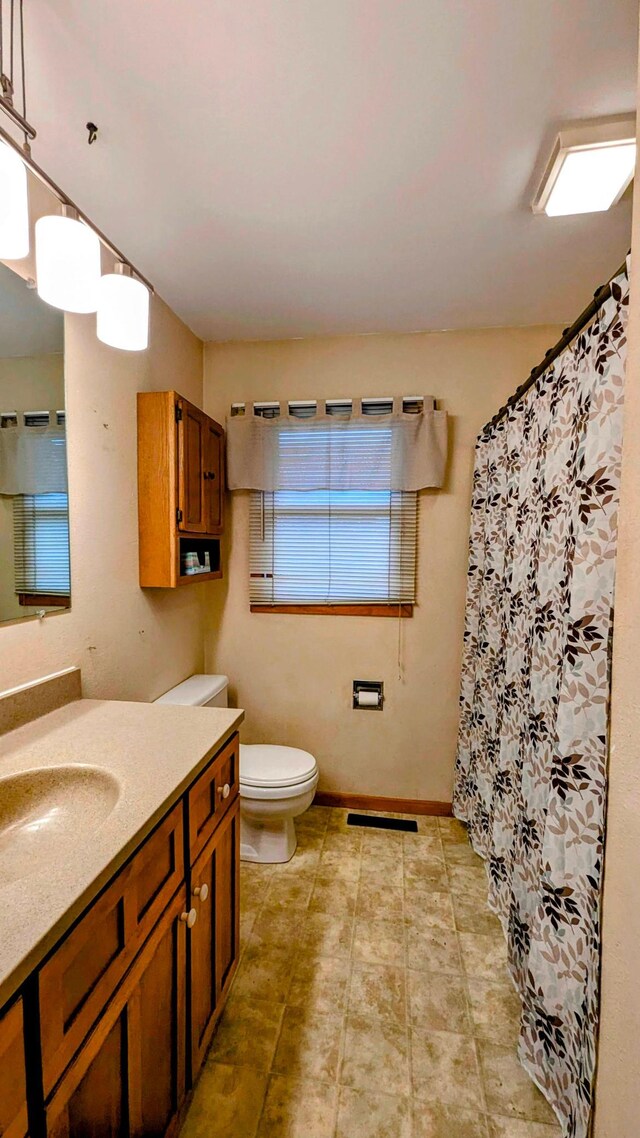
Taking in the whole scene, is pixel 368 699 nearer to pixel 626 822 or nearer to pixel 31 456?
pixel 626 822

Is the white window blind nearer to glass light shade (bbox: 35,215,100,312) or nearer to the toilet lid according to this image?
glass light shade (bbox: 35,215,100,312)

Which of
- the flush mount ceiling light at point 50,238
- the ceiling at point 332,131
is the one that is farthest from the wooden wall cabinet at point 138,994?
the ceiling at point 332,131

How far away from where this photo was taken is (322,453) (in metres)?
2.29

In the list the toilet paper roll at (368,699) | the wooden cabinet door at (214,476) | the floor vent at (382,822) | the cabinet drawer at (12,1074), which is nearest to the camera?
the cabinet drawer at (12,1074)

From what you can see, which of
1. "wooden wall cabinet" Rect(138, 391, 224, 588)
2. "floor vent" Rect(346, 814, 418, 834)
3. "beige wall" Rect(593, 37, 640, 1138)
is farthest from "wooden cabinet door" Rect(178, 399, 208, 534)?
"floor vent" Rect(346, 814, 418, 834)

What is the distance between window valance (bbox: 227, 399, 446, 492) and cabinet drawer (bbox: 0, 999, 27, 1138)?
2.02m

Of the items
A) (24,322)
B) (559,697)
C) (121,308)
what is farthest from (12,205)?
(559,697)

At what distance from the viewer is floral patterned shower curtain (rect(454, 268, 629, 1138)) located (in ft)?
3.16

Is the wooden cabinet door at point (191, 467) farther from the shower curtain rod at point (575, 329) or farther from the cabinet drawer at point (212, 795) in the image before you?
the shower curtain rod at point (575, 329)

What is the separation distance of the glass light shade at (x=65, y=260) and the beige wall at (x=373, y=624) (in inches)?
56.4

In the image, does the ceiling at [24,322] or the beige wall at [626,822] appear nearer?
the beige wall at [626,822]

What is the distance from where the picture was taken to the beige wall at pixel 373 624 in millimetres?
2246

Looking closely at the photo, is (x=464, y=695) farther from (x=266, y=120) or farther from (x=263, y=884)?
(x=266, y=120)

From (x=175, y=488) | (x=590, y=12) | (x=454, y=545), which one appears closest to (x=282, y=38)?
(x=590, y=12)
